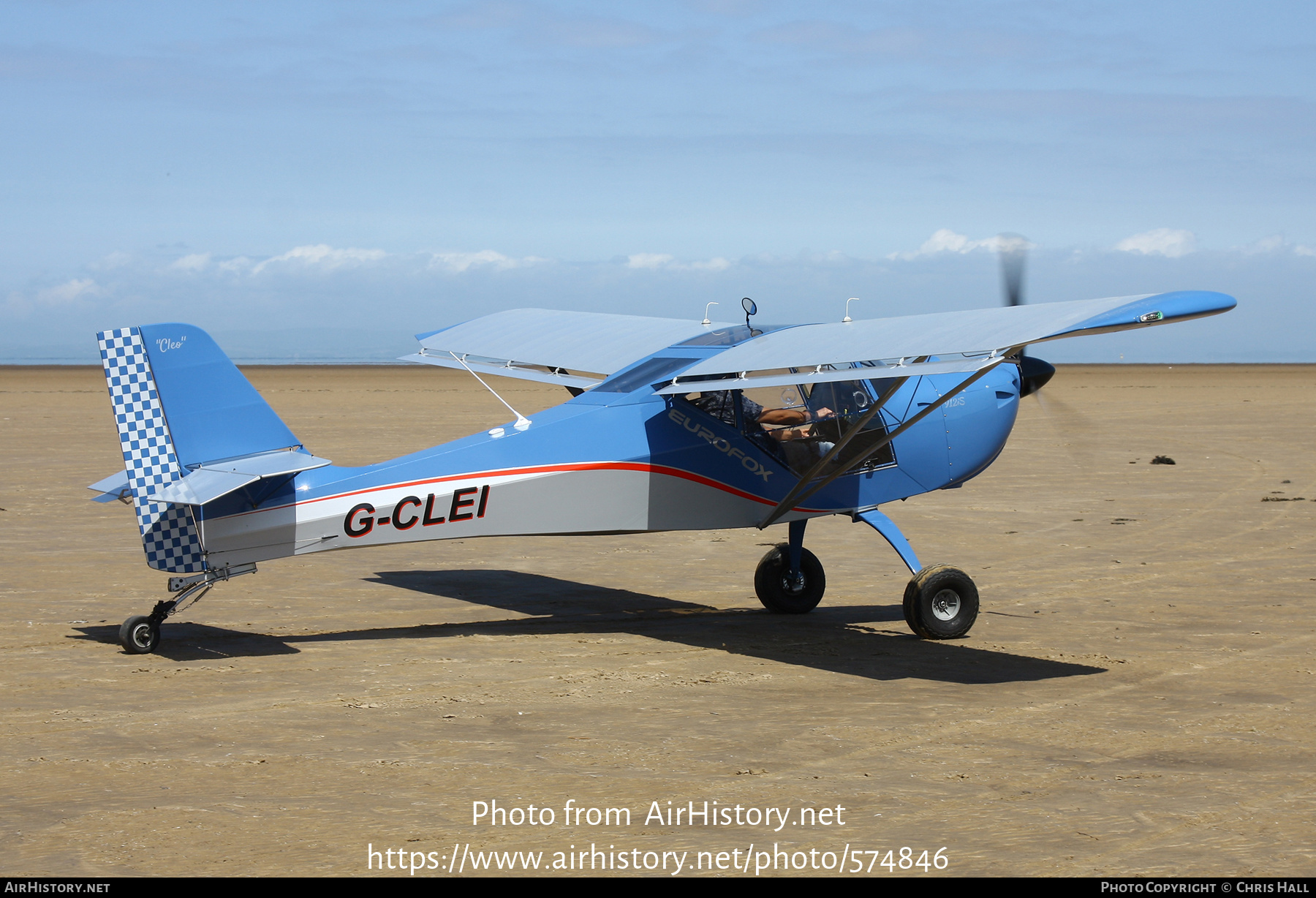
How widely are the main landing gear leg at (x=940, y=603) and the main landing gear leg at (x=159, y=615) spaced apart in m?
5.30

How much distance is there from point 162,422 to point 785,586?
5.73 m

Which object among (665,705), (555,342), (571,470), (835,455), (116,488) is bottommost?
(665,705)

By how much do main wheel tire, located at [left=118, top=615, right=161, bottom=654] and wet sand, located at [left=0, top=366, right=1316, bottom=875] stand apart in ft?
0.37

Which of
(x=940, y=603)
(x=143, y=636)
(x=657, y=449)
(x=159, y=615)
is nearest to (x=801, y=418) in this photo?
(x=657, y=449)

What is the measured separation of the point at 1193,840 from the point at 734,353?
5.52 metres

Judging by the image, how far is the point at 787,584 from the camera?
12.0 meters

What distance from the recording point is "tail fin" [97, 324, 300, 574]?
922 centimetres

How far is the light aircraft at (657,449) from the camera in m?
9.23

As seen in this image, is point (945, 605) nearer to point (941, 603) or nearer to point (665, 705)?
point (941, 603)

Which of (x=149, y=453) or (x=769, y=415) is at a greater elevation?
(x=769, y=415)

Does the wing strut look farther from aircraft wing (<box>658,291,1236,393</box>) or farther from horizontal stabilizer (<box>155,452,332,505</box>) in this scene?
horizontal stabilizer (<box>155,452,332,505</box>)

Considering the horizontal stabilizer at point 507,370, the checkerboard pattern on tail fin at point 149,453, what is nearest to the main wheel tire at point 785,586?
the horizontal stabilizer at point 507,370

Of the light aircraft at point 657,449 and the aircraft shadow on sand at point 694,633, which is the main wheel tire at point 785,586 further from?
the aircraft shadow on sand at point 694,633

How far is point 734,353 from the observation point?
1036 cm
